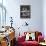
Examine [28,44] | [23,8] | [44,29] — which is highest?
[23,8]

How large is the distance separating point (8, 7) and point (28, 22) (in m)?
1.15

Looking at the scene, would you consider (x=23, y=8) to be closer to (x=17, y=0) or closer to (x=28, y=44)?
(x=17, y=0)

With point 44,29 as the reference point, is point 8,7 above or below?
above

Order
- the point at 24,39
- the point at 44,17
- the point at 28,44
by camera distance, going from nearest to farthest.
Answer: the point at 28,44 → the point at 24,39 → the point at 44,17

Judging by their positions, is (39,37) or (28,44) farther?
(39,37)

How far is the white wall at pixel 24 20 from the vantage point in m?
6.30

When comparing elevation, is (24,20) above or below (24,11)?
below

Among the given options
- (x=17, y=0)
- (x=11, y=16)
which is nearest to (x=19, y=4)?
(x=17, y=0)

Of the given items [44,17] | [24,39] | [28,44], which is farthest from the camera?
[44,17]

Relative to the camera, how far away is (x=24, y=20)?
632 cm

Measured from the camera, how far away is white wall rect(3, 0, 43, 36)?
630 centimetres

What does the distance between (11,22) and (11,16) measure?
277 millimetres

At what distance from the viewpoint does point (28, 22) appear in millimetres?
6309

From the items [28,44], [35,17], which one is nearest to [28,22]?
[35,17]
